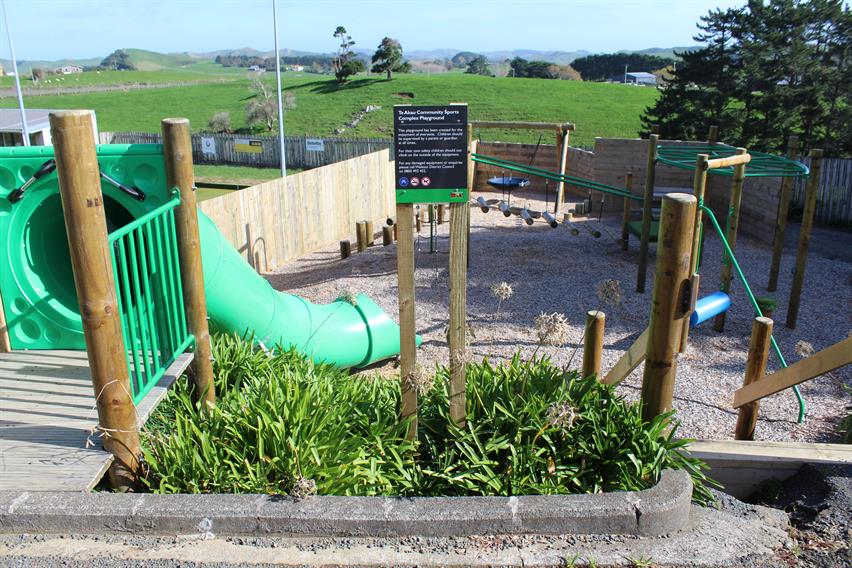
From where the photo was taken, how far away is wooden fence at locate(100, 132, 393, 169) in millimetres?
32906

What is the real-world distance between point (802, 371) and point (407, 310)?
2704 mm

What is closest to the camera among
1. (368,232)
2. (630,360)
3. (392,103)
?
(630,360)

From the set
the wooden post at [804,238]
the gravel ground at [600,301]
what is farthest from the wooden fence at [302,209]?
the wooden post at [804,238]

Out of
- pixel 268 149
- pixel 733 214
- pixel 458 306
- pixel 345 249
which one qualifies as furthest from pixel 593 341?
pixel 268 149

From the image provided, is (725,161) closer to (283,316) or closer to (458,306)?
(283,316)

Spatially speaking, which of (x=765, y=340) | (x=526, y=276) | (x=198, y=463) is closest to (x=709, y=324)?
(x=526, y=276)

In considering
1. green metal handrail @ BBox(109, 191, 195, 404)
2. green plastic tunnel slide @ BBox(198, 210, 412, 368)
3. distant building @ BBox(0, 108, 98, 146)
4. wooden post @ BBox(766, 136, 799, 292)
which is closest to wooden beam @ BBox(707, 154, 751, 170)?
wooden post @ BBox(766, 136, 799, 292)

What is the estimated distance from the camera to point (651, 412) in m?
4.12

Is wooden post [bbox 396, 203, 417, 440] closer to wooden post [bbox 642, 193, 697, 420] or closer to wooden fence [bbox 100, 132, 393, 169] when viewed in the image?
wooden post [bbox 642, 193, 697, 420]

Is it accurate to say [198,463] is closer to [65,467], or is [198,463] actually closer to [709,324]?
[65,467]

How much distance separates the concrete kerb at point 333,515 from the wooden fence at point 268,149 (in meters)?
29.2

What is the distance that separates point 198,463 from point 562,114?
147ft

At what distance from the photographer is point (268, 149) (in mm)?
34438

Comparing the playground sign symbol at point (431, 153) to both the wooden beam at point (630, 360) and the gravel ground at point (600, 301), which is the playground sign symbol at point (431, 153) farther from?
the gravel ground at point (600, 301)
